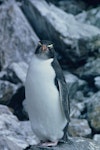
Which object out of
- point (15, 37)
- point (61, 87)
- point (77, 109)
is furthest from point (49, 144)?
point (15, 37)

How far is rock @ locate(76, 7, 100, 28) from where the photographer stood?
11828mm

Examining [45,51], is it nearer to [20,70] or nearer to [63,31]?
[20,70]

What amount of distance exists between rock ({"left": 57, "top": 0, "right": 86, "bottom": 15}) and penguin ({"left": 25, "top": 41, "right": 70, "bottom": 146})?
696 cm

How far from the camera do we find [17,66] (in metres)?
10.0

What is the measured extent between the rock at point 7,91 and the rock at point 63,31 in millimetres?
1277

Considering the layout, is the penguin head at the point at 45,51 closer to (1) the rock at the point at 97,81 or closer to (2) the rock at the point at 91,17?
(1) the rock at the point at 97,81

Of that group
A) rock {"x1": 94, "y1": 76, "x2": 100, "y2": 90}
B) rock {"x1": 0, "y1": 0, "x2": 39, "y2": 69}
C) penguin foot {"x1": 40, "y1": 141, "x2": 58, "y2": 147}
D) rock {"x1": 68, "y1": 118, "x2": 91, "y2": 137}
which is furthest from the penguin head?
rock {"x1": 0, "y1": 0, "x2": 39, "y2": 69}

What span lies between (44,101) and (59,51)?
5.04 meters

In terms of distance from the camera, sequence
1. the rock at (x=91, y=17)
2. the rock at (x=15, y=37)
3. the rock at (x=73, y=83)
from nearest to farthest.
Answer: the rock at (x=73, y=83)
the rock at (x=15, y=37)
the rock at (x=91, y=17)

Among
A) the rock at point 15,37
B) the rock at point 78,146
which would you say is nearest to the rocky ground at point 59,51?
the rock at point 15,37

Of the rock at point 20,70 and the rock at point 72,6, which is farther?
the rock at point 72,6

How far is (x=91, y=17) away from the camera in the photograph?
39.2 feet

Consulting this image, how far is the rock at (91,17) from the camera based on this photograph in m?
11.8

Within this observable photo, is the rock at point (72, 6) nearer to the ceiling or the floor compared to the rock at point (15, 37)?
nearer to the floor
